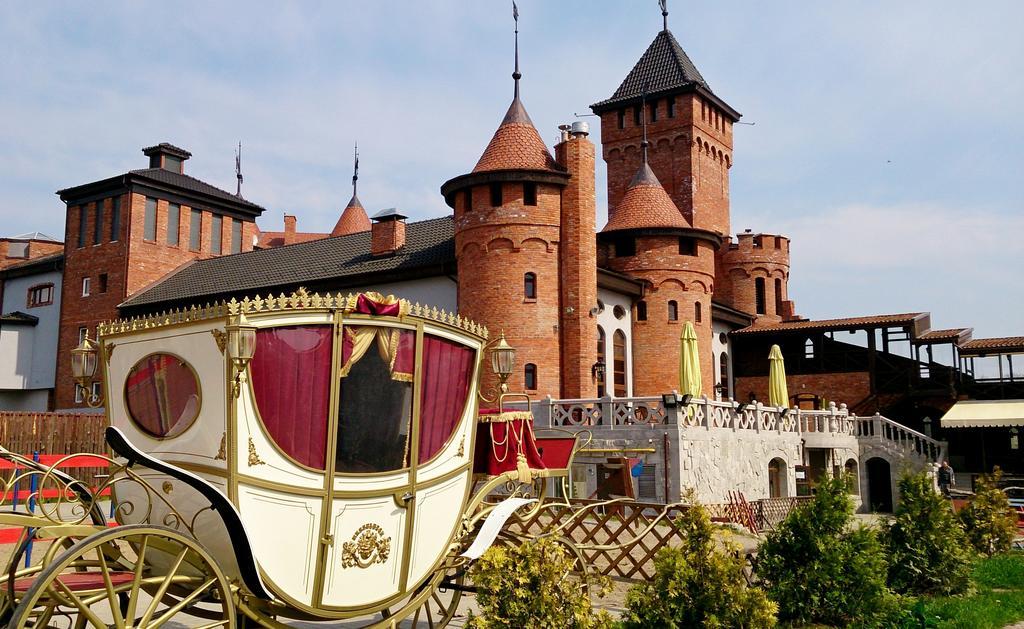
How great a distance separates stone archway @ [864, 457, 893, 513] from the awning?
2.32 metres

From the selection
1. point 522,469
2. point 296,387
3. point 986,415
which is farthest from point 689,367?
point 296,387

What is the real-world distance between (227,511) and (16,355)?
35.5m

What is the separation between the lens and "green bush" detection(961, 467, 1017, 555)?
47.3 ft

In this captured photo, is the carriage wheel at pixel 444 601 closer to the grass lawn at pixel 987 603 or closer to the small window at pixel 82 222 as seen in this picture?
the grass lawn at pixel 987 603

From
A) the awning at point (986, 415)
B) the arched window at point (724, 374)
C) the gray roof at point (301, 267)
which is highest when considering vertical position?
the gray roof at point (301, 267)

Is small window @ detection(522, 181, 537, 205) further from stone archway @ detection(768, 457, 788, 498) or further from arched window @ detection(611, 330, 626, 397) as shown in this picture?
stone archway @ detection(768, 457, 788, 498)

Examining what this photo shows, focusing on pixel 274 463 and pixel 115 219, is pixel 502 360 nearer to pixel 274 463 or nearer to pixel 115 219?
pixel 274 463

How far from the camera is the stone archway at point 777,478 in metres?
24.3

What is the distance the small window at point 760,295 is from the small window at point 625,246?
11.8 m

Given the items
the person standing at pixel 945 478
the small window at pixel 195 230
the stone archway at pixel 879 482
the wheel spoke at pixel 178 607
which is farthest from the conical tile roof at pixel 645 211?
the wheel spoke at pixel 178 607

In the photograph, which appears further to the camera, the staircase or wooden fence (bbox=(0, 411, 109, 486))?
the staircase

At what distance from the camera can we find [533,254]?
24469 millimetres

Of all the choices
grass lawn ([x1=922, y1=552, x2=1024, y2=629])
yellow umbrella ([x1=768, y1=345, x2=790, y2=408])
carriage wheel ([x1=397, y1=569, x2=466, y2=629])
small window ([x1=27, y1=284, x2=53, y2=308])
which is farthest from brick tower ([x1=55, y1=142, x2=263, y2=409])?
grass lawn ([x1=922, y1=552, x2=1024, y2=629])

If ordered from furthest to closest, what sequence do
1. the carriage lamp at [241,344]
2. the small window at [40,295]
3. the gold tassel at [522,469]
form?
the small window at [40,295], the gold tassel at [522,469], the carriage lamp at [241,344]
